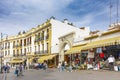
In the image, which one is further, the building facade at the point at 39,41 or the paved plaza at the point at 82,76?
the building facade at the point at 39,41

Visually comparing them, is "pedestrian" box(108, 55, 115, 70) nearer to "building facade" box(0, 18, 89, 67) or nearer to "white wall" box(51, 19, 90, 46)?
"building facade" box(0, 18, 89, 67)

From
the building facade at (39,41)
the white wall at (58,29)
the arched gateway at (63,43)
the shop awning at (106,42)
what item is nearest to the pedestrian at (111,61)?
the shop awning at (106,42)

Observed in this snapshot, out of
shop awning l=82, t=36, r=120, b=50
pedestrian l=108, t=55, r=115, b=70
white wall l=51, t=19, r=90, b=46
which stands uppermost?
white wall l=51, t=19, r=90, b=46

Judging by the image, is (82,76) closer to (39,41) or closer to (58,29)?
(58,29)

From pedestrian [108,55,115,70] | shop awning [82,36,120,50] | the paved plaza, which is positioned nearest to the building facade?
shop awning [82,36,120,50]

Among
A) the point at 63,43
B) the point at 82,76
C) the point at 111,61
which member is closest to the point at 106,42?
the point at 111,61

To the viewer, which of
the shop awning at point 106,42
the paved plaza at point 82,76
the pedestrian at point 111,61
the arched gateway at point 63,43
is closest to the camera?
the paved plaza at point 82,76

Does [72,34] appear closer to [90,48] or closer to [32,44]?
[90,48]

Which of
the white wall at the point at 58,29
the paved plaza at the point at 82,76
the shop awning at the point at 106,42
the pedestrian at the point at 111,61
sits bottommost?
the paved plaza at the point at 82,76

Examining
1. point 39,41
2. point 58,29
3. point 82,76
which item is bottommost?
point 82,76

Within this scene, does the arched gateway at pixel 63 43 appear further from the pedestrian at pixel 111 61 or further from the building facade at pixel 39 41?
the pedestrian at pixel 111 61

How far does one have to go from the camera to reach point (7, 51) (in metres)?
82.9

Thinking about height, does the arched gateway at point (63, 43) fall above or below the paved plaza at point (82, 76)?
above

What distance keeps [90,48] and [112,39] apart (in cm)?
422
